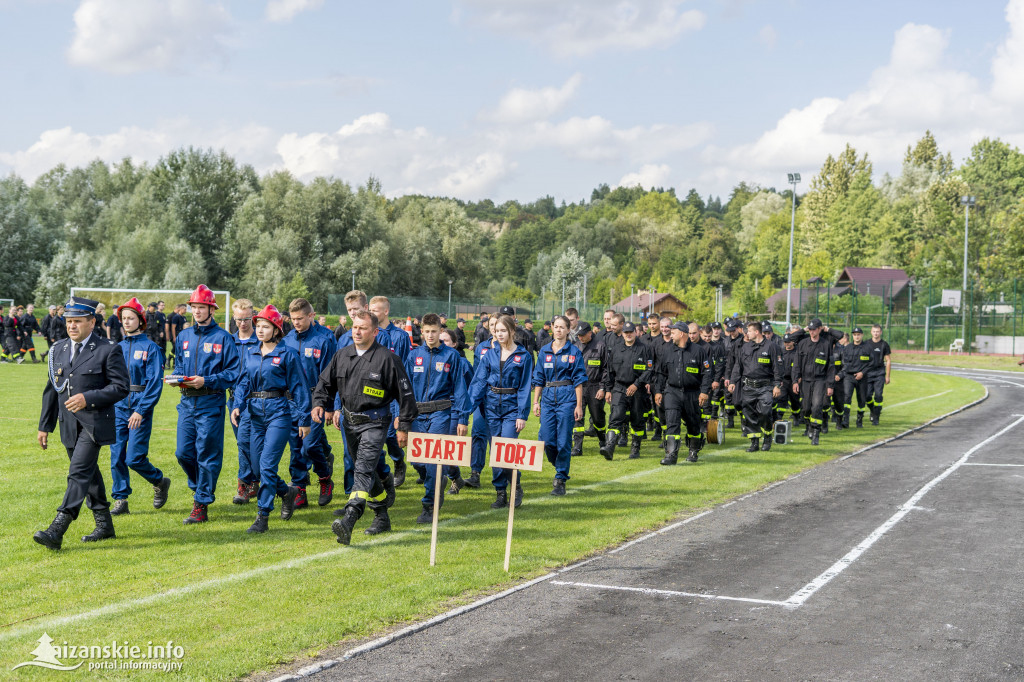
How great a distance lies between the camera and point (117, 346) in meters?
8.25

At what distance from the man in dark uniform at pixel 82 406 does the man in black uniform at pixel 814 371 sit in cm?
1270

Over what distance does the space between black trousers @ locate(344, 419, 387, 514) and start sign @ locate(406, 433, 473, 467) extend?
547 mm

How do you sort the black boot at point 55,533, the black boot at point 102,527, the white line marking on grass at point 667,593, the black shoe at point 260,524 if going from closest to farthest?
1. the white line marking on grass at point 667,593
2. the black boot at point 55,533
3. the black boot at point 102,527
4. the black shoe at point 260,524

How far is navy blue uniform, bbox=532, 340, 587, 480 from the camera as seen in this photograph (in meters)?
11.1

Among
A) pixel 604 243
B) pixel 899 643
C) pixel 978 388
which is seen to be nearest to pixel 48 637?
pixel 899 643

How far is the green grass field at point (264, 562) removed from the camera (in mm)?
5812

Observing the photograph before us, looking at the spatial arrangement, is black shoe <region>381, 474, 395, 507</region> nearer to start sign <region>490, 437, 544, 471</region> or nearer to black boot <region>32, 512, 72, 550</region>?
start sign <region>490, 437, 544, 471</region>

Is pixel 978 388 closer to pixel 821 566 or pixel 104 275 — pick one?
pixel 821 566

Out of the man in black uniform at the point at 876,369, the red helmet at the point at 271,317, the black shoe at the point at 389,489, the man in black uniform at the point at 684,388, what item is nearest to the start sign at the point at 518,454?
the black shoe at the point at 389,489

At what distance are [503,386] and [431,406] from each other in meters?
0.83

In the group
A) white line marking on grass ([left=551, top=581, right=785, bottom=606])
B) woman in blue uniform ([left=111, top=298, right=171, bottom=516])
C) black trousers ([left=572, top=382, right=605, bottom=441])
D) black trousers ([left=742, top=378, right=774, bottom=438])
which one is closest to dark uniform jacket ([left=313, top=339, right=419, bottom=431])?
woman in blue uniform ([left=111, top=298, right=171, bottom=516])

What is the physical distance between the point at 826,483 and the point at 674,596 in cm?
624

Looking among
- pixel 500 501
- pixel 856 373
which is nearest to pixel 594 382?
pixel 500 501

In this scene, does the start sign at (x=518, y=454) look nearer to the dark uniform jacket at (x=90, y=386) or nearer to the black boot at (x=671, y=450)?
the dark uniform jacket at (x=90, y=386)
